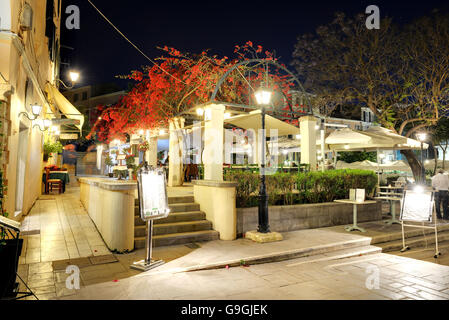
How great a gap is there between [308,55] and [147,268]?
15067 mm

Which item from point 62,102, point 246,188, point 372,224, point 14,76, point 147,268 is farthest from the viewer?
point 62,102

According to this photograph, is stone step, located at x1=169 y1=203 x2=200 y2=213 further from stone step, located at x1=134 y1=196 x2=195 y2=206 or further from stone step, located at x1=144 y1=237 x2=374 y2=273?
stone step, located at x1=144 y1=237 x2=374 y2=273

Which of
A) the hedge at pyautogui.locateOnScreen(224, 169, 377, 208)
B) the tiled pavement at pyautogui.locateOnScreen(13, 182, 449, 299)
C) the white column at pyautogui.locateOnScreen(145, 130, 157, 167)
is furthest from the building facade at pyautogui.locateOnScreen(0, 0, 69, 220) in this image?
the white column at pyautogui.locateOnScreen(145, 130, 157, 167)

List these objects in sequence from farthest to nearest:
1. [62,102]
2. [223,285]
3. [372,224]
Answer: [62,102] → [372,224] → [223,285]

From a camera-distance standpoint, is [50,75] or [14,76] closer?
[14,76]

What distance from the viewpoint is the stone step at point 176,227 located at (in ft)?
21.1

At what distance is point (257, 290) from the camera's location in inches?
163

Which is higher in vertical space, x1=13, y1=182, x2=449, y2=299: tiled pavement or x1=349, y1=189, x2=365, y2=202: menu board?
x1=349, y1=189, x2=365, y2=202: menu board

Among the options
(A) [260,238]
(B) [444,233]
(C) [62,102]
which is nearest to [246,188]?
(A) [260,238]

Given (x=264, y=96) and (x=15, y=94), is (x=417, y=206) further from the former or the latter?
(x=15, y=94)

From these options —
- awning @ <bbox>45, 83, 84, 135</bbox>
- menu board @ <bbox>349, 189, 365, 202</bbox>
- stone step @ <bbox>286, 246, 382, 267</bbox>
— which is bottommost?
stone step @ <bbox>286, 246, 382, 267</bbox>

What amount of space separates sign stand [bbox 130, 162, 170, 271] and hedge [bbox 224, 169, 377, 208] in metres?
2.79

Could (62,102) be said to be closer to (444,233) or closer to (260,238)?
(260,238)

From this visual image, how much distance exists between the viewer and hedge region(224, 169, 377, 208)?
774 centimetres
